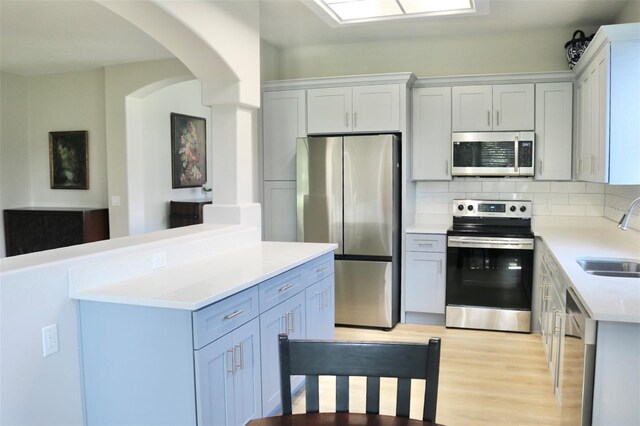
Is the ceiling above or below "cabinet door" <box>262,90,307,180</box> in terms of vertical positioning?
above

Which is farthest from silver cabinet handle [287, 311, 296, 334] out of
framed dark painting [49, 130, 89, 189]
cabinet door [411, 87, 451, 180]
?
framed dark painting [49, 130, 89, 189]

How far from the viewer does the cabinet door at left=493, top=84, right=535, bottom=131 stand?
194 inches

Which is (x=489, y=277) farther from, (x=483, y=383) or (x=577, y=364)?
(x=577, y=364)

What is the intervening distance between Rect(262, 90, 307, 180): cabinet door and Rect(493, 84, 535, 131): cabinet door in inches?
69.9

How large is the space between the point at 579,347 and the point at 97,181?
5.73 metres

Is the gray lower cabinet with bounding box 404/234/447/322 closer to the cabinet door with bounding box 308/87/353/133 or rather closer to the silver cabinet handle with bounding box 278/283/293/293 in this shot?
the cabinet door with bounding box 308/87/353/133

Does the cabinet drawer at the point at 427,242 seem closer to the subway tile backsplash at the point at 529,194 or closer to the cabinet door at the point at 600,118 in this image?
the subway tile backsplash at the point at 529,194

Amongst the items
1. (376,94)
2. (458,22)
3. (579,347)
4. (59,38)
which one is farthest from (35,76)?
(579,347)

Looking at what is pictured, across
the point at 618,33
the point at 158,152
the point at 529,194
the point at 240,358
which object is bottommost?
the point at 240,358

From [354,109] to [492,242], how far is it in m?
1.71

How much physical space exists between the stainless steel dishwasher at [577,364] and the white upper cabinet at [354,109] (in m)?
2.69

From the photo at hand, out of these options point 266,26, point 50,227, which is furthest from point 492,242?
point 50,227

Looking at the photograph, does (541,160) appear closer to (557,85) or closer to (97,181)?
(557,85)

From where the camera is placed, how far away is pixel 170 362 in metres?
2.26
